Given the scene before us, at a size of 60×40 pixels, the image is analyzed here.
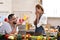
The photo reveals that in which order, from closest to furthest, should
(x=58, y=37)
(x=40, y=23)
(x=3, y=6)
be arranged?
(x=58, y=37)
(x=40, y=23)
(x=3, y=6)

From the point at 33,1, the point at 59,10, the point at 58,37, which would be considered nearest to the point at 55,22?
the point at 59,10

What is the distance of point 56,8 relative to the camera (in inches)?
188

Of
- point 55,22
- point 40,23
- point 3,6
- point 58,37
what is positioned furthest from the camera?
point 55,22

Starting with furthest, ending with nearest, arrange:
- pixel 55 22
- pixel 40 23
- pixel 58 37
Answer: pixel 55 22, pixel 40 23, pixel 58 37

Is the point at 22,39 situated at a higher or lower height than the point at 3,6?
lower

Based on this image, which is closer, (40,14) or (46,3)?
(40,14)

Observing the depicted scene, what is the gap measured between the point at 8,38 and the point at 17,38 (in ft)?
0.29

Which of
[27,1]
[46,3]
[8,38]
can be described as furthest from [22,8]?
[8,38]

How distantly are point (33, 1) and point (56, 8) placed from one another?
0.63 metres

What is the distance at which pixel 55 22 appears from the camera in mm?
4996

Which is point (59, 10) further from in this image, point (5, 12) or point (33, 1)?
point (5, 12)

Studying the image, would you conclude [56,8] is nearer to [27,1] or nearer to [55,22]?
[55,22]

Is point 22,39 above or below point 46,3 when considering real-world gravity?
below

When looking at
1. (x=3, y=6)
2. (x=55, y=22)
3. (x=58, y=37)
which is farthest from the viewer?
(x=55, y=22)
